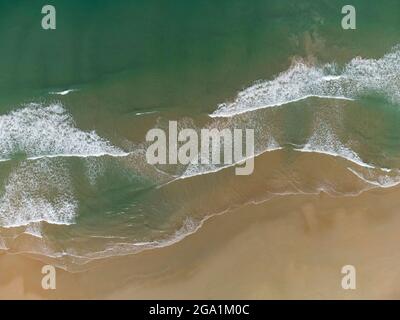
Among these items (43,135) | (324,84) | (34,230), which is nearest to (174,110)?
(43,135)

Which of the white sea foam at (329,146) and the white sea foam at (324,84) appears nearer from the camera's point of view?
the white sea foam at (329,146)

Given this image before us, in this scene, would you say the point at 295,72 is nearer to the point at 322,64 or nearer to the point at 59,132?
the point at 322,64

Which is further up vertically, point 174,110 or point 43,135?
point 174,110

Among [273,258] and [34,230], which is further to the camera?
[34,230]

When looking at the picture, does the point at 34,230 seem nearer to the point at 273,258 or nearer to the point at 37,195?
the point at 37,195

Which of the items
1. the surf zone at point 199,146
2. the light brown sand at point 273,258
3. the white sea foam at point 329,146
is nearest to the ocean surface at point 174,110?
the white sea foam at point 329,146

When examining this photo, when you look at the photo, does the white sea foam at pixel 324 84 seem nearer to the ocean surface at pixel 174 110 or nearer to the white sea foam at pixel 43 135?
the ocean surface at pixel 174 110
